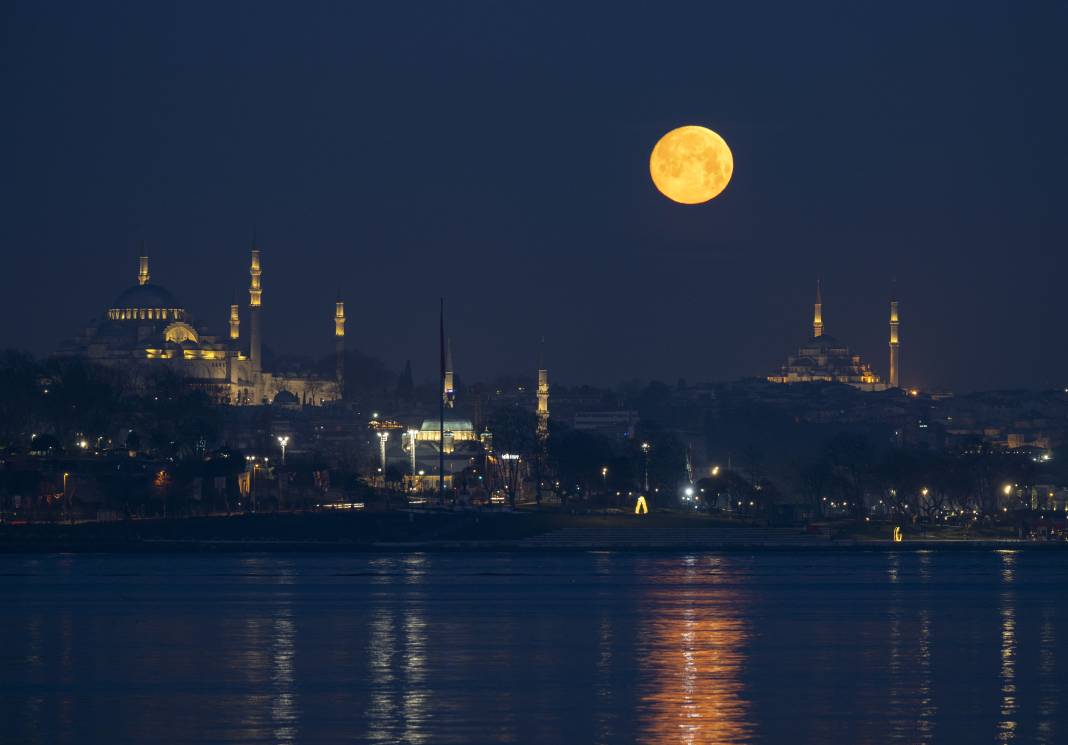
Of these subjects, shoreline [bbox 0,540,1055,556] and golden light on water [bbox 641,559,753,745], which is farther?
shoreline [bbox 0,540,1055,556]

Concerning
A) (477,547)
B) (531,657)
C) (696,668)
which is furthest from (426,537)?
(696,668)

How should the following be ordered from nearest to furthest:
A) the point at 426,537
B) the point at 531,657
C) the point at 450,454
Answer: the point at 531,657 → the point at 426,537 → the point at 450,454

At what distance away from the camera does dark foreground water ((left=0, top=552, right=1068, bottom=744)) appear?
3158 centimetres

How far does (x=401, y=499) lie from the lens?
118 m

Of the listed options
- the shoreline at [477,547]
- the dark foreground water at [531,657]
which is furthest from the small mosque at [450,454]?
the dark foreground water at [531,657]

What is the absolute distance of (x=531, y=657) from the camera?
1575 inches

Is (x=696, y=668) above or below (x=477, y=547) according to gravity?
below

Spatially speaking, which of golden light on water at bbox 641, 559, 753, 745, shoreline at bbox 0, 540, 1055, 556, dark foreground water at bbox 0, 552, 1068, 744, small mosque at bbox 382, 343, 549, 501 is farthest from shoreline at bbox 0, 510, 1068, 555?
small mosque at bbox 382, 343, 549, 501

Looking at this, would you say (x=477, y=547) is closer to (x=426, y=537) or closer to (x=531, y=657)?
(x=426, y=537)

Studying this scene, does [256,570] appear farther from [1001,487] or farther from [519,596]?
[1001,487]

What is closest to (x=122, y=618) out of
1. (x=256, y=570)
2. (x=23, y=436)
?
(x=256, y=570)

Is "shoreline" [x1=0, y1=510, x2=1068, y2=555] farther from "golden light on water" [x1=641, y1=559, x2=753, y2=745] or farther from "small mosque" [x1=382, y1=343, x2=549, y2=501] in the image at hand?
"small mosque" [x1=382, y1=343, x2=549, y2=501]

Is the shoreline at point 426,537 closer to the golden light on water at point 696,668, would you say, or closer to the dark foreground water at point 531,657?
the dark foreground water at point 531,657

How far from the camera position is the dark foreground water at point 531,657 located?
1243 inches
